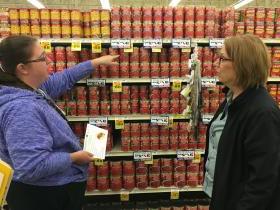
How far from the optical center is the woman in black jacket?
1412 mm

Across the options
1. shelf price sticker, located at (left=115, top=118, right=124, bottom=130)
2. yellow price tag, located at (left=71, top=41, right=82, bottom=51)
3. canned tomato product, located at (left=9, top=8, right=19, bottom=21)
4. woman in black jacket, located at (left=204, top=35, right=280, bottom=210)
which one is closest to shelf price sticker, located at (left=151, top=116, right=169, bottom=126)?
shelf price sticker, located at (left=115, top=118, right=124, bottom=130)

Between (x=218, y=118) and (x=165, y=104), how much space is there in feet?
3.80

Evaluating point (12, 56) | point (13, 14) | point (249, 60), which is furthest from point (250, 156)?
point (13, 14)

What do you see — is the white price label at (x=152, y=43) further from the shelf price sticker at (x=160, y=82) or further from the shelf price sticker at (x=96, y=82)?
the shelf price sticker at (x=96, y=82)

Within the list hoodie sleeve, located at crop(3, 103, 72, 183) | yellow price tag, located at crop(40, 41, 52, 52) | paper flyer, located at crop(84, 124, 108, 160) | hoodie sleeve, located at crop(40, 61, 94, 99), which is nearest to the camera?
hoodie sleeve, located at crop(3, 103, 72, 183)

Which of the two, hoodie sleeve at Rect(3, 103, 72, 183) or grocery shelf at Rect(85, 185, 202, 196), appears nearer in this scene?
hoodie sleeve at Rect(3, 103, 72, 183)

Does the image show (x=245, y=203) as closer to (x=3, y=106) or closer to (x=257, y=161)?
(x=257, y=161)

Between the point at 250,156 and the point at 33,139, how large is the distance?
1095mm

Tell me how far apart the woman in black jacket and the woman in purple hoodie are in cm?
83

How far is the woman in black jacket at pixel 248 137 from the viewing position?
141 centimetres

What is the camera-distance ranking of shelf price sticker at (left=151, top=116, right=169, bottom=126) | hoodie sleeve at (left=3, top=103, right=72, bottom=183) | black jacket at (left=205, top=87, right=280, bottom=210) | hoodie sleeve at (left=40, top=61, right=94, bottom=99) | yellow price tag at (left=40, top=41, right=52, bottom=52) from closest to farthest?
black jacket at (left=205, top=87, right=280, bottom=210), hoodie sleeve at (left=3, top=103, right=72, bottom=183), hoodie sleeve at (left=40, top=61, right=94, bottom=99), yellow price tag at (left=40, top=41, right=52, bottom=52), shelf price sticker at (left=151, top=116, right=169, bottom=126)

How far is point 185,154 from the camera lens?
9.98ft

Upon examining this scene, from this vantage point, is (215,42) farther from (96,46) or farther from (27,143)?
(27,143)

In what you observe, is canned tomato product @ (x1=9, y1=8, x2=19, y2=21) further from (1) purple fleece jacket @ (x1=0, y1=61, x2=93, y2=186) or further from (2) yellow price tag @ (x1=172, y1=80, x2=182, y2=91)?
(2) yellow price tag @ (x1=172, y1=80, x2=182, y2=91)
